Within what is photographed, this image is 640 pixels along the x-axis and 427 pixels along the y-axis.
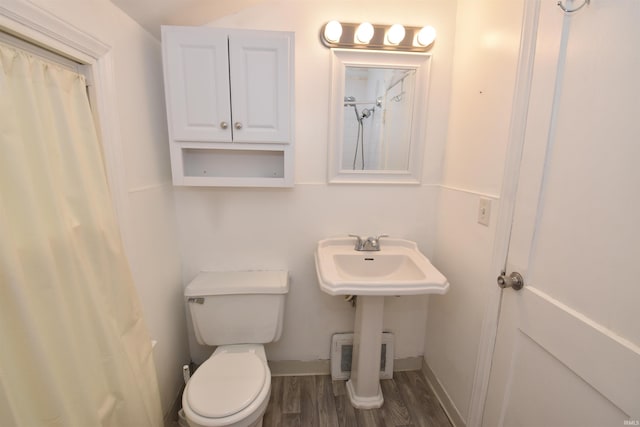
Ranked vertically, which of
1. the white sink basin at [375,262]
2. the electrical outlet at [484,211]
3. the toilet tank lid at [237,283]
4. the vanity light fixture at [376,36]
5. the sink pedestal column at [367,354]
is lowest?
the sink pedestal column at [367,354]

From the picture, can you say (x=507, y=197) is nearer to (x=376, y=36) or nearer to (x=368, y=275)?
(x=368, y=275)

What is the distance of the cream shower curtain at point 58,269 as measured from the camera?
1.89 feet

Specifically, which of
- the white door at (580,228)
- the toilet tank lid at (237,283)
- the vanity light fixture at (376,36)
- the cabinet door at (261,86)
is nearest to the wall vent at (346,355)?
the toilet tank lid at (237,283)

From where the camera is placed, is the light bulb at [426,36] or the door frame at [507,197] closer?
the door frame at [507,197]

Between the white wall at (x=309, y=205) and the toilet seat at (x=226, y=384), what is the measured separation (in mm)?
431

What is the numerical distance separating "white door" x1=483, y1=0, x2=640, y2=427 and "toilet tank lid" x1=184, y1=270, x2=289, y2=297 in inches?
41.9

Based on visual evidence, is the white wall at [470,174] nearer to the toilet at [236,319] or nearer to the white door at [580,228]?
the white door at [580,228]

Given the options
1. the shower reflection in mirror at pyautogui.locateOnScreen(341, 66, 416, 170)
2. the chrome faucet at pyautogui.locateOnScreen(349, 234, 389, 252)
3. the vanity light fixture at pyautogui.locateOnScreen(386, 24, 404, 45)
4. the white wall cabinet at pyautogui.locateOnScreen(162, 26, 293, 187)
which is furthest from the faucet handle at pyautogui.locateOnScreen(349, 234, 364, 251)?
the vanity light fixture at pyautogui.locateOnScreen(386, 24, 404, 45)

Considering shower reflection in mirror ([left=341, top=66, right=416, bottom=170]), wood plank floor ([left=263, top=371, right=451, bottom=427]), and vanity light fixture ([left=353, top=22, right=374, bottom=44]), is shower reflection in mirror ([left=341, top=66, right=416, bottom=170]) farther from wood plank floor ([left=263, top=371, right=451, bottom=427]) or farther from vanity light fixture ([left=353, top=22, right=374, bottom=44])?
wood plank floor ([left=263, top=371, right=451, bottom=427])

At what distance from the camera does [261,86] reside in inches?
47.6

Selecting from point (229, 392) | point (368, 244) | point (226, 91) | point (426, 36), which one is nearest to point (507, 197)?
point (368, 244)

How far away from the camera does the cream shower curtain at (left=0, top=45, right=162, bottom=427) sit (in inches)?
22.6

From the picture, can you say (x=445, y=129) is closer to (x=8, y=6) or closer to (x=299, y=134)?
(x=299, y=134)

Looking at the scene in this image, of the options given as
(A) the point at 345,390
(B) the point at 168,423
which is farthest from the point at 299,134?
(B) the point at 168,423
